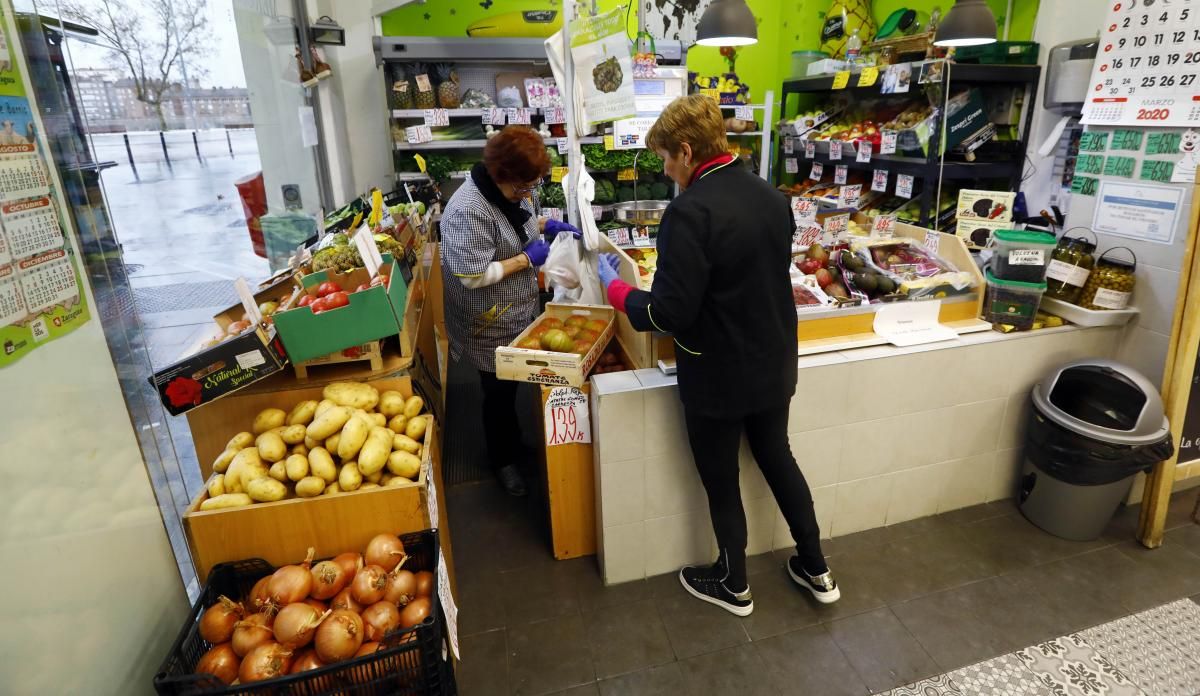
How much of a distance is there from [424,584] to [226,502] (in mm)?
616

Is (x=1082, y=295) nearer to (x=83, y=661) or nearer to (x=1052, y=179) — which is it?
(x=1052, y=179)

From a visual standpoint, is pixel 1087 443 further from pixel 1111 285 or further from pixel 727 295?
pixel 727 295

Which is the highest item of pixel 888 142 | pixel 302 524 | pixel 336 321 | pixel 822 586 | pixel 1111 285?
pixel 888 142

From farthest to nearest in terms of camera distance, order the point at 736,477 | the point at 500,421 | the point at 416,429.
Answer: the point at 500,421
the point at 736,477
the point at 416,429

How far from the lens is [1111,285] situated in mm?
2758

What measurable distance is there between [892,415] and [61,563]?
2.72 metres

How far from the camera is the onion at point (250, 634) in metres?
1.55

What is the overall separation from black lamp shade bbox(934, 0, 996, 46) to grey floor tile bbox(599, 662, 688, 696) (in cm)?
380

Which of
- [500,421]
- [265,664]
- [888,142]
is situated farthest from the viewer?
[888,142]

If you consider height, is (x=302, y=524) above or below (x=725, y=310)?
below

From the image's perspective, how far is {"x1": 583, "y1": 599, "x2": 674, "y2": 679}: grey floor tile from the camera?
7.22 feet

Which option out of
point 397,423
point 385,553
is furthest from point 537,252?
point 385,553

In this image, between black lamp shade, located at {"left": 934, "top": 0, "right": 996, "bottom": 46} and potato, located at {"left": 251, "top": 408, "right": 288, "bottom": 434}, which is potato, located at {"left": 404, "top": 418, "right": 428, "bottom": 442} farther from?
black lamp shade, located at {"left": 934, "top": 0, "right": 996, "bottom": 46}

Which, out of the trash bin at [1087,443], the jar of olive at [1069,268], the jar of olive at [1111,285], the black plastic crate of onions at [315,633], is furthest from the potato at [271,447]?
the jar of olive at [1111,285]
